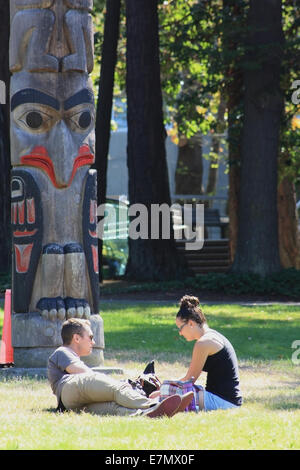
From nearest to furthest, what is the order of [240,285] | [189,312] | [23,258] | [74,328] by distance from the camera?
1. [189,312]
2. [74,328]
3. [23,258]
4. [240,285]

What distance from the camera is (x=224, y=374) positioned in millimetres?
7477

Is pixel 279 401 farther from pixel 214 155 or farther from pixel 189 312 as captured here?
pixel 214 155

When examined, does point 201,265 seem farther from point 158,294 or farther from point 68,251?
point 68,251

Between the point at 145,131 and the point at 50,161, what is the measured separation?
10.0 metres

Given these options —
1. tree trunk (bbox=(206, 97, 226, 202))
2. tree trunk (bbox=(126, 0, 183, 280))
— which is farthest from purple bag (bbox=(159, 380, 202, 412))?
tree trunk (bbox=(206, 97, 226, 202))

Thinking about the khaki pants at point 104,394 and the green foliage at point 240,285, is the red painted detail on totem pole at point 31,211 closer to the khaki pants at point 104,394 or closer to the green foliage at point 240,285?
the khaki pants at point 104,394

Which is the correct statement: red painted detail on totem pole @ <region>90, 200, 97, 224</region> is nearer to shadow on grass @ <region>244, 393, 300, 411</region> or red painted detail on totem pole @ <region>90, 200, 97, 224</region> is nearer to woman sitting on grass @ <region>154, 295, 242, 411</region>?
woman sitting on grass @ <region>154, 295, 242, 411</region>

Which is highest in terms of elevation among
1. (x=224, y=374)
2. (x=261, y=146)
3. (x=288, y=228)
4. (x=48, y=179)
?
(x=261, y=146)

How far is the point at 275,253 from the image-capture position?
18.5 m

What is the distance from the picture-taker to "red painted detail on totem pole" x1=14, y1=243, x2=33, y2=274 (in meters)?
9.38

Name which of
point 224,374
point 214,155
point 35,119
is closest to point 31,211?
point 35,119

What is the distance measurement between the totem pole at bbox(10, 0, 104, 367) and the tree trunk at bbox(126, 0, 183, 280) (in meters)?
9.69

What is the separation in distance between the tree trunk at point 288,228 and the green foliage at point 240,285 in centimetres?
554

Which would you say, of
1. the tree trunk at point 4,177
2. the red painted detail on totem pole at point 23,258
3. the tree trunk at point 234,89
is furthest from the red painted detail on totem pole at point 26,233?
the tree trunk at point 234,89
